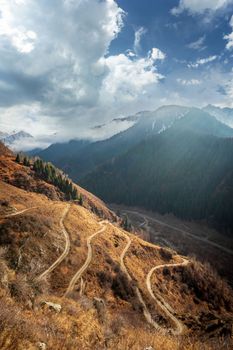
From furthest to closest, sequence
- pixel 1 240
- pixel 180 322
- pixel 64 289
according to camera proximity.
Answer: pixel 1 240
pixel 180 322
pixel 64 289

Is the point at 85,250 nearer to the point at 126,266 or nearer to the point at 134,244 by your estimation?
the point at 126,266

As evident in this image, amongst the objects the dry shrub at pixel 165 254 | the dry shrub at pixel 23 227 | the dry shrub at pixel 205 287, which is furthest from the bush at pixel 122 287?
the dry shrub at pixel 165 254

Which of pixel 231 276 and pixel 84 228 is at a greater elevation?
pixel 84 228

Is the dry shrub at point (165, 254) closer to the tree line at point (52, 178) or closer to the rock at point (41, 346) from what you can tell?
the tree line at point (52, 178)

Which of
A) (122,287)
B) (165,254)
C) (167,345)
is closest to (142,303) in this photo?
(122,287)

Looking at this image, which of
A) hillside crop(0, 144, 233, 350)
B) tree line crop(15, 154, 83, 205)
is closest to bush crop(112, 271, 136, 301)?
hillside crop(0, 144, 233, 350)

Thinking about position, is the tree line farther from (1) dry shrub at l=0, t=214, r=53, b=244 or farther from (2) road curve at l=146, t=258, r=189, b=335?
(2) road curve at l=146, t=258, r=189, b=335

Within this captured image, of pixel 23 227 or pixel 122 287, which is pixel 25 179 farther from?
pixel 122 287

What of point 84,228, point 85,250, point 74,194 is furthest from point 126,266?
point 74,194

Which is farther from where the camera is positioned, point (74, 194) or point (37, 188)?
point (74, 194)
